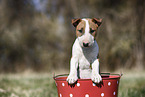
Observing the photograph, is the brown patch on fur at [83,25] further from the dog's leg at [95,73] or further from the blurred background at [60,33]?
the blurred background at [60,33]

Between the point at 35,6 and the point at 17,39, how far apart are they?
121 centimetres

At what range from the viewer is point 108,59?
5980 mm

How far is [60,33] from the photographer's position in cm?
670

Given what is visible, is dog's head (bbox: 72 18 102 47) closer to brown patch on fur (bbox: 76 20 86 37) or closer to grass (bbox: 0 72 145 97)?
brown patch on fur (bbox: 76 20 86 37)

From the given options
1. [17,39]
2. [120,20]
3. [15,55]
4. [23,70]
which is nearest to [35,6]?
[17,39]

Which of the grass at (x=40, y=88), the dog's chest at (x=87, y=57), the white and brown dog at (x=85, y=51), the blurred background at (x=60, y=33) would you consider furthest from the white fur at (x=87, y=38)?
the blurred background at (x=60, y=33)

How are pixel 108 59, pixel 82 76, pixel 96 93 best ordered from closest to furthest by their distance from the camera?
pixel 96 93
pixel 82 76
pixel 108 59

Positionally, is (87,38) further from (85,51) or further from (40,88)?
(40,88)

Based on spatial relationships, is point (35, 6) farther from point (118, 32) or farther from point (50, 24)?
point (118, 32)

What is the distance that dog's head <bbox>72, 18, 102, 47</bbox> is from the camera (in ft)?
4.81

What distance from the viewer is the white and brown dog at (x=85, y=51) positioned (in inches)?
58.2

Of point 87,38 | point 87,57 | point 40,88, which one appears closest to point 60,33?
point 40,88

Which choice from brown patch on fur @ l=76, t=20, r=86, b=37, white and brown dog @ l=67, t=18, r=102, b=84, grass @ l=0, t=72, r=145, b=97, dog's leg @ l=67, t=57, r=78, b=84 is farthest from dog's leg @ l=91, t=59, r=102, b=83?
grass @ l=0, t=72, r=145, b=97

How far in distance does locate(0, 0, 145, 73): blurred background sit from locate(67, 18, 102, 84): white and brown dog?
13.5 feet
